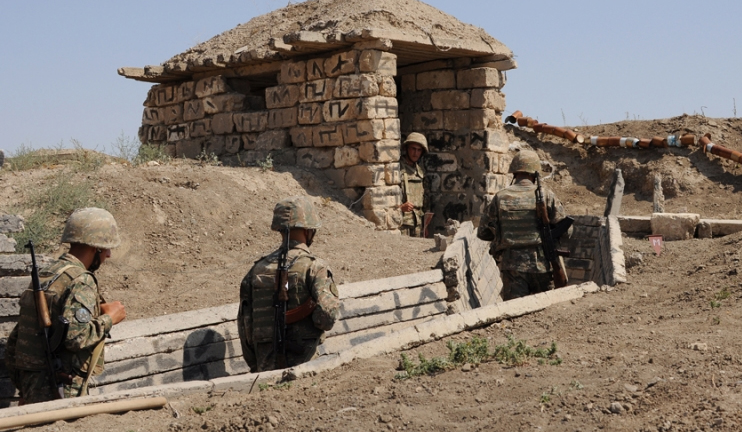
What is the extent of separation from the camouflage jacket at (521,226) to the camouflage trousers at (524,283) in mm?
97

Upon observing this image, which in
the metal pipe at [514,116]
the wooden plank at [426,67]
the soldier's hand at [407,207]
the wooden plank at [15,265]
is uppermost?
the wooden plank at [426,67]

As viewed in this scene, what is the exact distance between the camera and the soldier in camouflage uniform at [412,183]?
1268 cm

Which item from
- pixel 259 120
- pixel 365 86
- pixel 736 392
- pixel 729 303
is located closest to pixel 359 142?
pixel 365 86

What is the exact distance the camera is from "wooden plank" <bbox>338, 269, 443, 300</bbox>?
22.2 ft

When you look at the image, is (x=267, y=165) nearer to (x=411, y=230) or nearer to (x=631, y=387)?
(x=411, y=230)

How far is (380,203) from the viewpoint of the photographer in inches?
482

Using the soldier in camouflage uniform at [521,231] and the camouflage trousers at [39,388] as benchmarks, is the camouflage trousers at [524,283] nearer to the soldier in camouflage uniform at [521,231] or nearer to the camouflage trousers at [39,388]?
the soldier in camouflage uniform at [521,231]

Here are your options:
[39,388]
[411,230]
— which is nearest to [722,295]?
[39,388]

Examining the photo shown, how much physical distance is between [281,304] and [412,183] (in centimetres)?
748

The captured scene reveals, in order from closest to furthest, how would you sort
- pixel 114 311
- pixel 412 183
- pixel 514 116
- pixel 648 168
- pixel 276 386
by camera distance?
pixel 276 386, pixel 114 311, pixel 412 183, pixel 648 168, pixel 514 116

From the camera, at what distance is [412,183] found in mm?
12828

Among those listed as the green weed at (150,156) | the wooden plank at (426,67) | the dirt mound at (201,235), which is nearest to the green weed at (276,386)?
the dirt mound at (201,235)

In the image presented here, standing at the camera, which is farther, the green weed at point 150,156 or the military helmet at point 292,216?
the green weed at point 150,156

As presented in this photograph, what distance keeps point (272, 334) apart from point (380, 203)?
22.3ft
